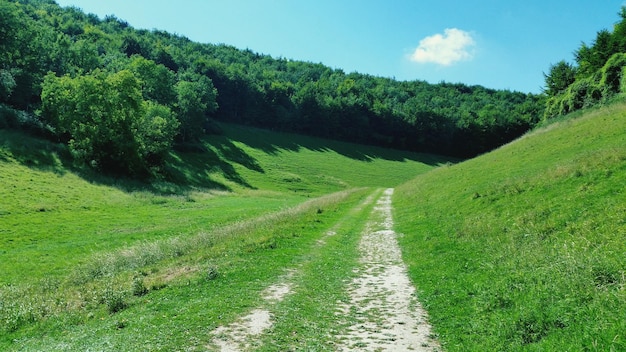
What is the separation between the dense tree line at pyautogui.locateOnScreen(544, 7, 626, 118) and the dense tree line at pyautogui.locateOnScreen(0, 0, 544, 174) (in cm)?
7916

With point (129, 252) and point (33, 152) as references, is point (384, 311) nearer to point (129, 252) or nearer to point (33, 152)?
point (129, 252)

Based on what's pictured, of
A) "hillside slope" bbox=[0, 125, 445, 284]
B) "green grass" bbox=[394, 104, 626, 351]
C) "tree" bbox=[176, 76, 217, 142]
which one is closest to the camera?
"green grass" bbox=[394, 104, 626, 351]

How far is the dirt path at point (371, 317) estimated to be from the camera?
10.4 meters

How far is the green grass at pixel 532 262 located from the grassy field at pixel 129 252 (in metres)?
4.46

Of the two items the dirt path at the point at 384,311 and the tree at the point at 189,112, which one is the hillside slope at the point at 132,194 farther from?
the dirt path at the point at 384,311

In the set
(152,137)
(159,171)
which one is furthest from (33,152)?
(152,137)

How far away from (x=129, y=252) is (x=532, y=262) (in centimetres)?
2462

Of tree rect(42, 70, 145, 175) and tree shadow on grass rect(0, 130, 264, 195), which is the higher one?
tree rect(42, 70, 145, 175)

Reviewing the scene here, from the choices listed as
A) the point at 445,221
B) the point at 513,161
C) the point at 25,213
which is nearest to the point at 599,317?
the point at 445,221

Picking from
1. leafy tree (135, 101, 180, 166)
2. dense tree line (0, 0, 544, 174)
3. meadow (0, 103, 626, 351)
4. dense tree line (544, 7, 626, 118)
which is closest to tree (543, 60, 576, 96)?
dense tree line (544, 7, 626, 118)

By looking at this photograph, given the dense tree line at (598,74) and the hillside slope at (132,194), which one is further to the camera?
the dense tree line at (598,74)

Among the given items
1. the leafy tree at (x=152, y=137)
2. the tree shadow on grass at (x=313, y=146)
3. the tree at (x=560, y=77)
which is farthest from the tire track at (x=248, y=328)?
the tree shadow on grass at (x=313, y=146)

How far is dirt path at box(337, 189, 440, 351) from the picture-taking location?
34.4ft

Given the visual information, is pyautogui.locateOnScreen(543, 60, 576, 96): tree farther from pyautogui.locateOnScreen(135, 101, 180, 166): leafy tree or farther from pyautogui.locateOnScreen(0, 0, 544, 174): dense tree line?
pyautogui.locateOnScreen(135, 101, 180, 166): leafy tree
